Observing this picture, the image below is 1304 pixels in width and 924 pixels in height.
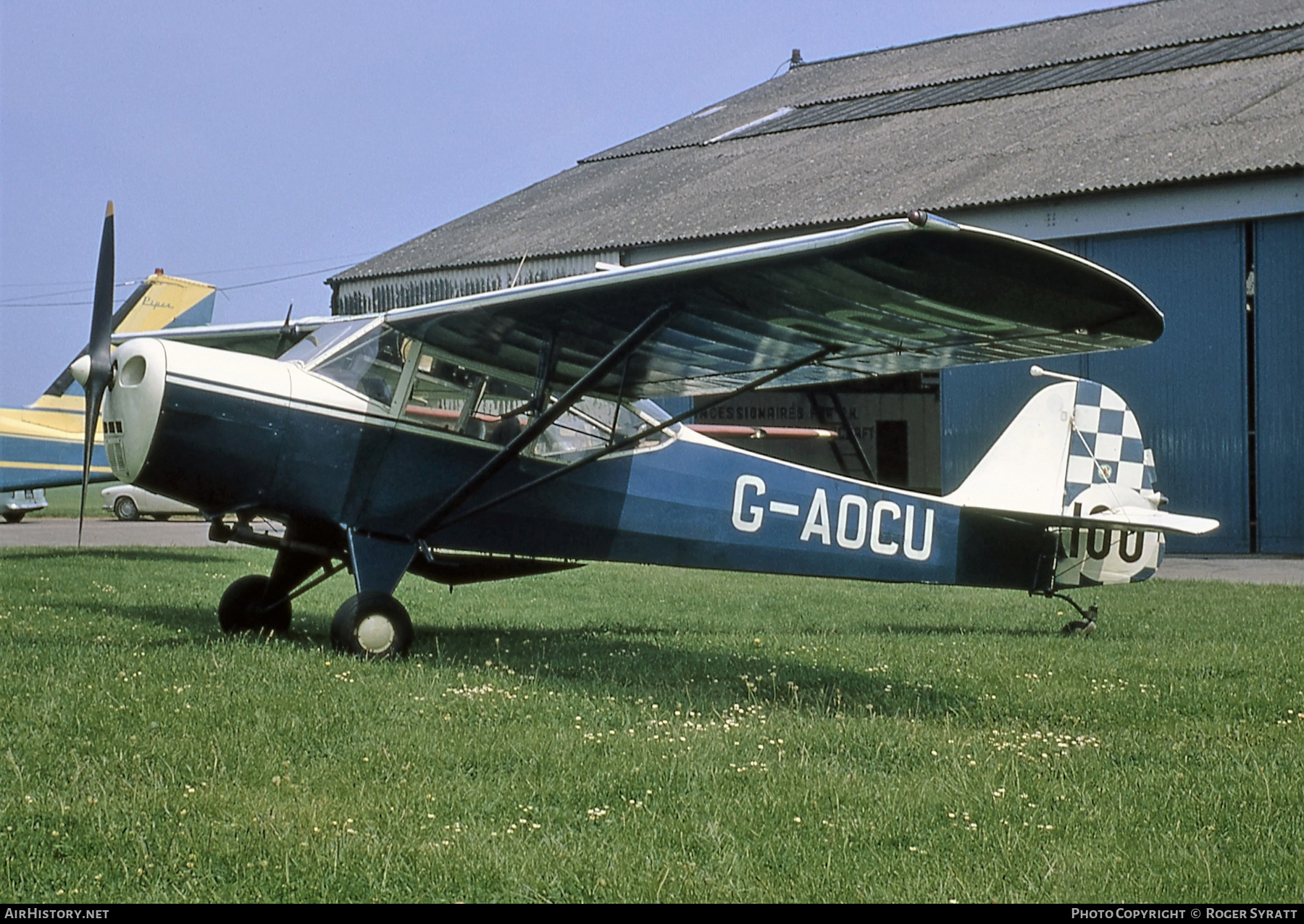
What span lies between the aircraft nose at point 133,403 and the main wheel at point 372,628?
145cm

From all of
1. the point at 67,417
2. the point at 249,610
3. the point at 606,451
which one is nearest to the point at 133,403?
the point at 249,610

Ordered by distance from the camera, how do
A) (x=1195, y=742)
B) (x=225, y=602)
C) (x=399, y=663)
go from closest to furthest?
1. (x=1195, y=742)
2. (x=399, y=663)
3. (x=225, y=602)

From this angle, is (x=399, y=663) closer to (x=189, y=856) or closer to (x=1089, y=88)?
(x=189, y=856)

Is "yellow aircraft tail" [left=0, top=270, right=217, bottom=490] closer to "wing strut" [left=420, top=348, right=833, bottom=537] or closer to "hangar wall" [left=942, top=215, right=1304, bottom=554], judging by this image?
"wing strut" [left=420, top=348, right=833, bottom=537]

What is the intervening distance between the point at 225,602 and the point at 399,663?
203 cm

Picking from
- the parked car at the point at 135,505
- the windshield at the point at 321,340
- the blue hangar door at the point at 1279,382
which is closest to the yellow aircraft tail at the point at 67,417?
the windshield at the point at 321,340

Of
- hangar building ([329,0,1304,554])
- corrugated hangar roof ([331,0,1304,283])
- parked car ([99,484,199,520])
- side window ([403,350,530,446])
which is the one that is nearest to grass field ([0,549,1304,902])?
side window ([403,350,530,446])

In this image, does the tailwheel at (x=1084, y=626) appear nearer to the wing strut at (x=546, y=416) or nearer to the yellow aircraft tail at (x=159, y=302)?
the wing strut at (x=546, y=416)

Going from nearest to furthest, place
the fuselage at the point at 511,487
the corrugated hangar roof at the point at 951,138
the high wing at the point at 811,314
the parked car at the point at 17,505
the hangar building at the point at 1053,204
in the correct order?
1. the high wing at the point at 811,314
2. the fuselage at the point at 511,487
3. the hangar building at the point at 1053,204
4. the corrugated hangar roof at the point at 951,138
5. the parked car at the point at 17,505

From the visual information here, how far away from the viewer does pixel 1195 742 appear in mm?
5129

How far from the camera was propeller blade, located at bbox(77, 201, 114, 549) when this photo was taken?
7406 millimetres

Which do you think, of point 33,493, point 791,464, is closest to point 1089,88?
point 791,464

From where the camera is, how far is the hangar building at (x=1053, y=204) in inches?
722

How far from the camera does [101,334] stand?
24.6 feet
